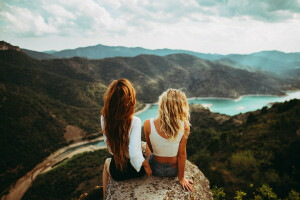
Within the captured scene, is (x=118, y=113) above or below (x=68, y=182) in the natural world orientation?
above

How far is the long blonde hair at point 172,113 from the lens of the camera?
226 cm

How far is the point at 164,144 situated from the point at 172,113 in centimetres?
54

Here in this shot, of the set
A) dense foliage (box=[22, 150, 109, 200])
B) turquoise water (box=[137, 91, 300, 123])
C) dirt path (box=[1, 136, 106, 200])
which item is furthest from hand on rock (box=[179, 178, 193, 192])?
turquoise water (box=[137, 91, 300, 123])

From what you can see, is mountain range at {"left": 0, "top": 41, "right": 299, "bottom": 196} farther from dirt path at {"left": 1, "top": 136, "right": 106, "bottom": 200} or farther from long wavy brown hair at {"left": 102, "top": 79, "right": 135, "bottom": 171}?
long wavy brown hair at {"left": 102, "top": 79, "right": 135, "bottom": 171}

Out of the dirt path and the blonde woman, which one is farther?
the dirt path

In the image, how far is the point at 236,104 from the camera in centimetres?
10406

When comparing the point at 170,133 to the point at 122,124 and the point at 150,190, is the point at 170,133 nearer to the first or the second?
the point at 122,124

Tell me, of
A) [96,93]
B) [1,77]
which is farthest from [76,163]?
[1,77]

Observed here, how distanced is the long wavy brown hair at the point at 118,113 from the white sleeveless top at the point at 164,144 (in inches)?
16.6

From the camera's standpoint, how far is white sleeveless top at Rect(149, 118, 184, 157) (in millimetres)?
2385

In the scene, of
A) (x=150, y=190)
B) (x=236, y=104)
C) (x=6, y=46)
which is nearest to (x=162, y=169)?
(x=150, y=190)

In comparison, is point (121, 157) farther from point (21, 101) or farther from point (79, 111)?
point (79, 111)

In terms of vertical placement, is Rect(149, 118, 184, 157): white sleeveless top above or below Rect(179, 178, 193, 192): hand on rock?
above

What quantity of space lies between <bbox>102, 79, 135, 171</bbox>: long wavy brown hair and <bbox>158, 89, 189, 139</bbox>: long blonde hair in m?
0.49
